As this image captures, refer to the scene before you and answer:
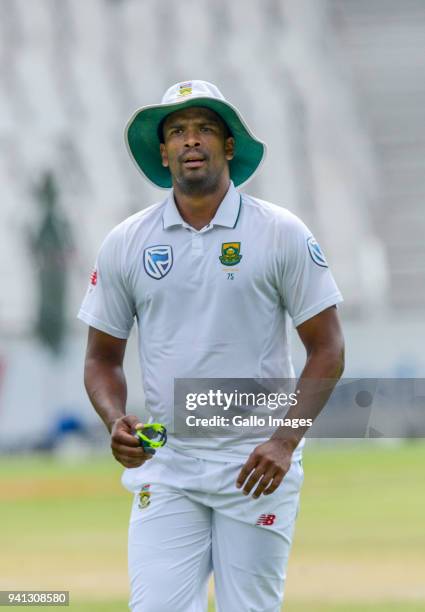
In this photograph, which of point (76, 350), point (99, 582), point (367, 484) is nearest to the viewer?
point (99, 582)

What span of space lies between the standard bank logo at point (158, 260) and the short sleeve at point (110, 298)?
0.11 metres

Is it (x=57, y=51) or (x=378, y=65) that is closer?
(x=378, y=65)

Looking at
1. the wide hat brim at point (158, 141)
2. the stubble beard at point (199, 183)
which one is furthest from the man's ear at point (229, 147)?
the stubble beard at point (199, 183)

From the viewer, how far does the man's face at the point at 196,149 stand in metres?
4.54

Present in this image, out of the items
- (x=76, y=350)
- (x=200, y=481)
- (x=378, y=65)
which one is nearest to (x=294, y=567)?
(x=200, y=481)

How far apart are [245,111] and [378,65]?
15.1 feet

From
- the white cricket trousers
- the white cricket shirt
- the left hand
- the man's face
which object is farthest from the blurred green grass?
the man's face

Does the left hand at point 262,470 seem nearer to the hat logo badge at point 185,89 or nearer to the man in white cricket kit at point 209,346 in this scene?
the man in white cricket kit at point 209,346

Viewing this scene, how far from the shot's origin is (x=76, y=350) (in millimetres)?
35438

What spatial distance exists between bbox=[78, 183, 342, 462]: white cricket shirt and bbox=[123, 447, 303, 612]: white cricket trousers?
9cm

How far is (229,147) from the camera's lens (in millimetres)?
4754

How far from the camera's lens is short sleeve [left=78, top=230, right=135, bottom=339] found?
4.61 m

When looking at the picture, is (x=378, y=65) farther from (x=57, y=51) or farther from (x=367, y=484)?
(x=367, y=484)

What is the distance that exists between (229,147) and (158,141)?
284mm
